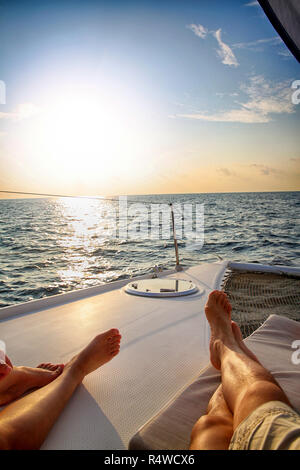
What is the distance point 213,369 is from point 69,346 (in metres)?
0.60

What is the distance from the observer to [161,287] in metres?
→ 1.97

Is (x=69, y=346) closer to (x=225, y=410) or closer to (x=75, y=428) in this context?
(x=75, y=428)

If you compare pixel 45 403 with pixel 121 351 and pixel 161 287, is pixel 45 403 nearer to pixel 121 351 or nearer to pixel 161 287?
pixel 121 351

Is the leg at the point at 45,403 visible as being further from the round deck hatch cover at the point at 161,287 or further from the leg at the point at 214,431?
the round deck hatch cover at the point at 161,287

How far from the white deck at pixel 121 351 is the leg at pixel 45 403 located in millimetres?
33

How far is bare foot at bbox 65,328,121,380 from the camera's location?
3.03 ft

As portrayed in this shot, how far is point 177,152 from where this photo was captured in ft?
36.0

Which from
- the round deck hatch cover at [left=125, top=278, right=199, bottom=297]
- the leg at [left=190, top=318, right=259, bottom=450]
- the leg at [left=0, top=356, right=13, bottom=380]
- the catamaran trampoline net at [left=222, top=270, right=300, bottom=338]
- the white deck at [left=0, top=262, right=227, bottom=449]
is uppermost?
the leg at [left=0, top=356, right=13, bottom=380]

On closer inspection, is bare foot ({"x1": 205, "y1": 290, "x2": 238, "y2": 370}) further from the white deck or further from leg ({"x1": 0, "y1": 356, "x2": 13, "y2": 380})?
leg ({"x1": 0, "y1": 356, "x2": 13, "y2": 380})

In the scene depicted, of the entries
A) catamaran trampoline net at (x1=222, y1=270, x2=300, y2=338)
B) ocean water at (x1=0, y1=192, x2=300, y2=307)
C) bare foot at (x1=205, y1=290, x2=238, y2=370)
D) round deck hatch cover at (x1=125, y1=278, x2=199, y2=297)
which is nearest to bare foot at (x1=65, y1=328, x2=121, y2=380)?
bare foot at (x1=205, y1=290, x2=238, y2=370)

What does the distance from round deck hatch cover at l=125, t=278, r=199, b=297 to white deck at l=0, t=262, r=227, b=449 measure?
5 centimetres

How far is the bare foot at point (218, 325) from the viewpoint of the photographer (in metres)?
0.91

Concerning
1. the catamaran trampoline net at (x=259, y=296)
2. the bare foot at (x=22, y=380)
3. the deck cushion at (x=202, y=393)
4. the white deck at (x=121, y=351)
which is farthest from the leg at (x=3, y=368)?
the catamaran trampoline net at (x=259, y=296)

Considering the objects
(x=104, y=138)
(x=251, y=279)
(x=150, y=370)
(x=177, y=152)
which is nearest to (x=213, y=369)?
(x=150, y=370)
